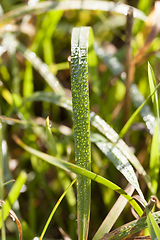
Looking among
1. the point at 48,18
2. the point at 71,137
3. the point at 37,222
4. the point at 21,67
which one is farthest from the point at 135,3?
the point at 37,222

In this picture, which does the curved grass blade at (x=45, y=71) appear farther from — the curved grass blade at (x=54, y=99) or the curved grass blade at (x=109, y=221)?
the curved grass blade at (x=109, y=221)

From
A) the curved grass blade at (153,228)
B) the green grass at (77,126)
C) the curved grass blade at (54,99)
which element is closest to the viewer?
the curved grass blade at (153,228)

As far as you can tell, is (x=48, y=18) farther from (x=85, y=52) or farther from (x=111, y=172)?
(x=111, y=172)

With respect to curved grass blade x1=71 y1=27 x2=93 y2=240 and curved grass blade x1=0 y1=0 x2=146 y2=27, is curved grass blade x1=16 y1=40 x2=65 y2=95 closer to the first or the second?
curved grass blade x1=0 y1=0 x2=146 y2=27

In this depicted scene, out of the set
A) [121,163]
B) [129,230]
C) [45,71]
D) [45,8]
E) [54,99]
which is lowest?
[129,230]

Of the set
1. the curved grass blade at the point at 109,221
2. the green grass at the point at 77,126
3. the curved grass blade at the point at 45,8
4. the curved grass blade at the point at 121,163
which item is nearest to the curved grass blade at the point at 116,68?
the green grass at the point at 77,126

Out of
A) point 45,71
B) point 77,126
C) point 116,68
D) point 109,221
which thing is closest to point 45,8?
point 45,71

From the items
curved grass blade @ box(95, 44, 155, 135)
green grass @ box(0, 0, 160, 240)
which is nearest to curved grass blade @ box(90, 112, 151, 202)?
green grass @ box(0, 0, 160, 240)

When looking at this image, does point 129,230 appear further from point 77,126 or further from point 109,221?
point 77,126
